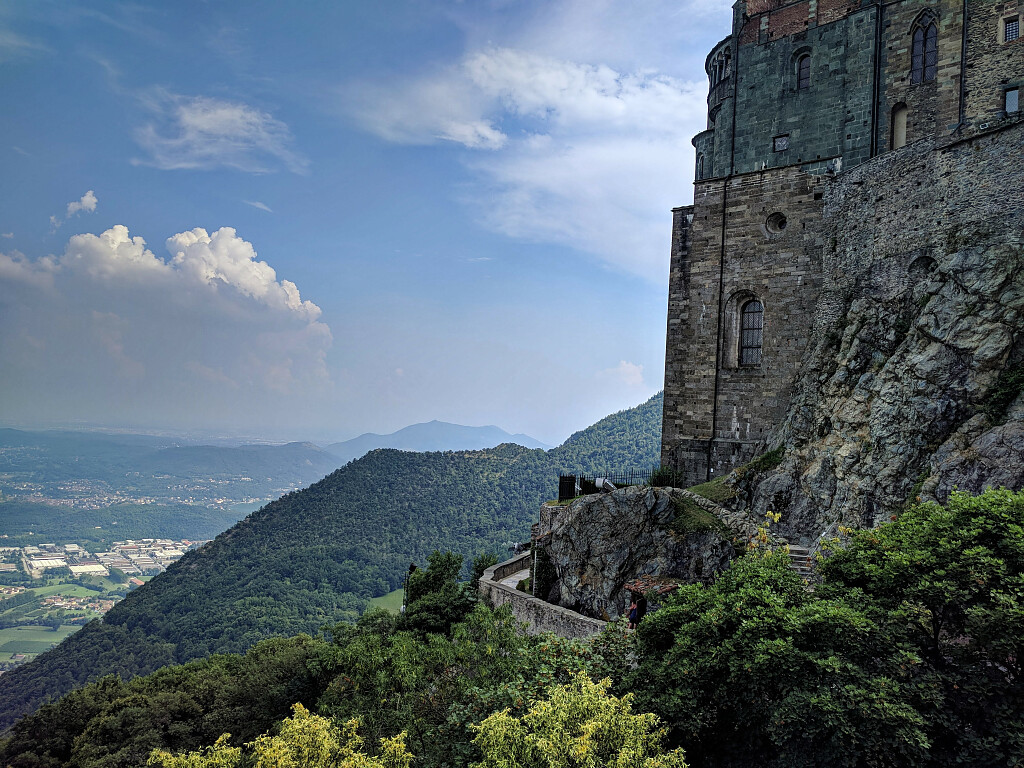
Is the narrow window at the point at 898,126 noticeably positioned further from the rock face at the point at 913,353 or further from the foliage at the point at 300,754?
the foliage at the point at 300,754

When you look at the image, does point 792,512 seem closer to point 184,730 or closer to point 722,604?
point 722,604

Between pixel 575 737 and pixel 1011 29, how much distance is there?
3060cm

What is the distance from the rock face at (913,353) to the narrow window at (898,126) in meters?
4.46

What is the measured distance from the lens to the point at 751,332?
28094 millimetres

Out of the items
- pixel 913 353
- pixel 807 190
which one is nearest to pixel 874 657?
pixel 913 353

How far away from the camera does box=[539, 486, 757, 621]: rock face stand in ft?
68.7

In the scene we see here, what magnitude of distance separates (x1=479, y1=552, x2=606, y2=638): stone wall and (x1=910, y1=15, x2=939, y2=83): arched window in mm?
25878

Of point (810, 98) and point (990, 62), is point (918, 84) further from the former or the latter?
point (810, 98)

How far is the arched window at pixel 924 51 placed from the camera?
27.0 meters

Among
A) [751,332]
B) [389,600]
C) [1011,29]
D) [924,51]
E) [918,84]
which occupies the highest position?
[924,51]

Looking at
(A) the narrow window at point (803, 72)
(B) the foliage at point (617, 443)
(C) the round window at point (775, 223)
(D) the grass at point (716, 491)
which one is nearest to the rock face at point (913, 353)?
(D) the grass at point (716, 491)

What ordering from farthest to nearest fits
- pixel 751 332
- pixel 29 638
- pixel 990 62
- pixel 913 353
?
pixel 29 638, pixel 751 332, pixel 990 62, pixel 913 353

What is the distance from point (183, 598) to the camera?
99688mm

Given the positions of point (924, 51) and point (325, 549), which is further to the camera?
point (325, 549)
